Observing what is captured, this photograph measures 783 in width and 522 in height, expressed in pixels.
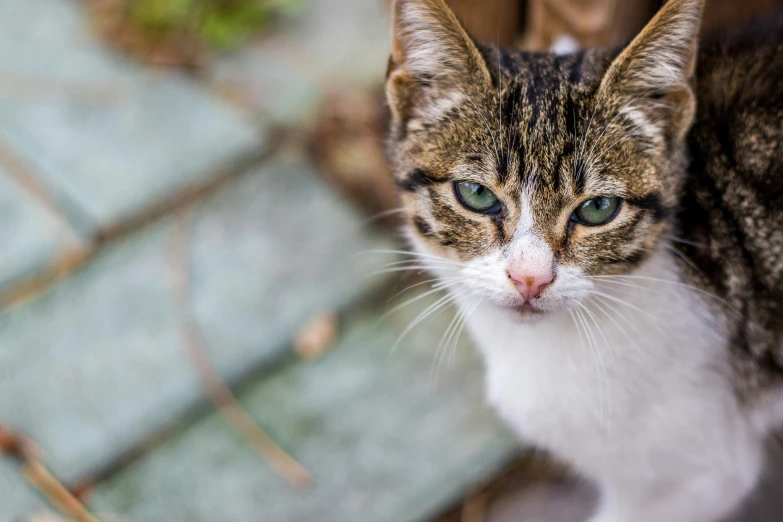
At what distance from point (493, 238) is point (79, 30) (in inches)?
90.8

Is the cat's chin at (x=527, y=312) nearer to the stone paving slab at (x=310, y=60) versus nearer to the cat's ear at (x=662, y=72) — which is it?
the cat's ear at (x=662, y=72)

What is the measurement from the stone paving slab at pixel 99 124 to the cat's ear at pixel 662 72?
157 cm

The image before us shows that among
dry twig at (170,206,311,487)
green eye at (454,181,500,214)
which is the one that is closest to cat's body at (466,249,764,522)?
green eye at (454,181,500,214)

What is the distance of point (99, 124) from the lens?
2.85 metres

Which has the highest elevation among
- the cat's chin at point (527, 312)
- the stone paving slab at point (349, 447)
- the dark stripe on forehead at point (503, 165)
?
the dark stripe on forehead at point (503, 165)

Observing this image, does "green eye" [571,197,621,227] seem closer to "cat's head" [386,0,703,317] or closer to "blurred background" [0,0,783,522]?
"cat's head" [386,0,703,317]

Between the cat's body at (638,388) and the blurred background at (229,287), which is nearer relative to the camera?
the cat's body at (638,388)

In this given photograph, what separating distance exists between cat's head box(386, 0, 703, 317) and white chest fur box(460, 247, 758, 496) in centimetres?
12

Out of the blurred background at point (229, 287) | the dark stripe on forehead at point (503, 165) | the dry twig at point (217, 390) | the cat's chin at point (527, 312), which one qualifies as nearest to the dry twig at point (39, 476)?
the blurred background at point (229, 287)

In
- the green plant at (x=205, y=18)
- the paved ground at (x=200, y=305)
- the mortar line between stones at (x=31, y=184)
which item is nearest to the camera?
the paved ground at (x=200, y=305)

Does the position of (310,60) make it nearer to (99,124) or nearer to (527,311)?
(99,124)

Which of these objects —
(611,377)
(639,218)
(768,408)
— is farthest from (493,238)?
(768,408)

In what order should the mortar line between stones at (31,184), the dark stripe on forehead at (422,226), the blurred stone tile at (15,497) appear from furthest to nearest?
the mortar line between stones at (31,184) < the blurred stone tile at (15,497) < the dark stripe on forehead at (422,226)

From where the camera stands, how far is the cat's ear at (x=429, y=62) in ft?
4.80
